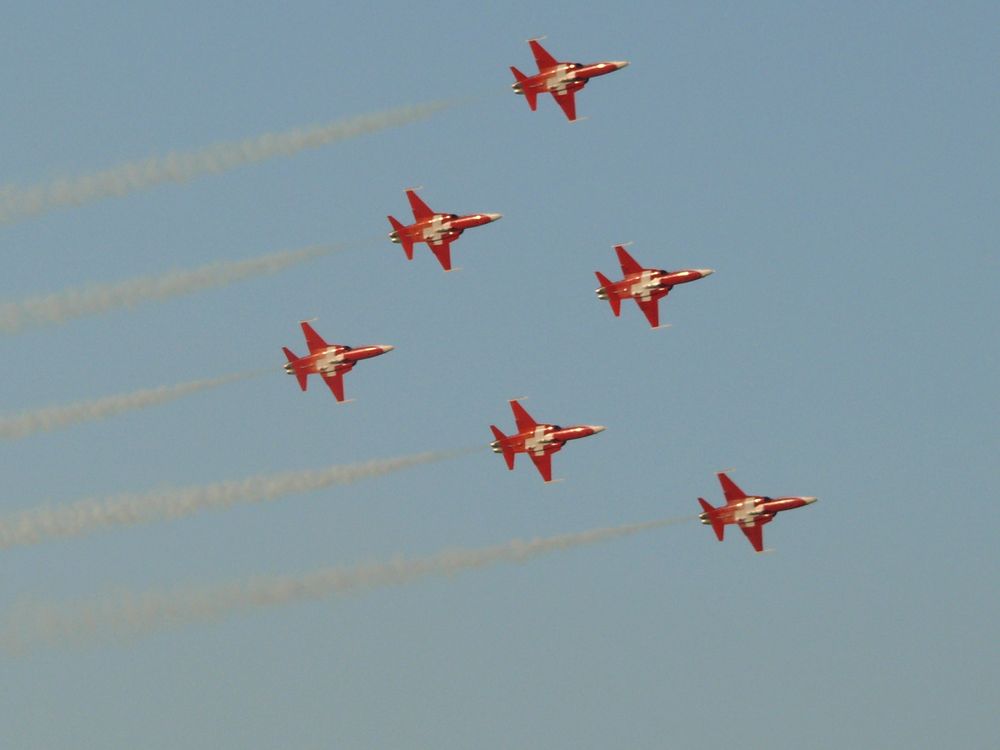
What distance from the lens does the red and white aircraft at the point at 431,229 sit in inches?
4860

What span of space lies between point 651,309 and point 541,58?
652 inches

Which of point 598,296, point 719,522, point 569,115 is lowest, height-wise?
point 719,522

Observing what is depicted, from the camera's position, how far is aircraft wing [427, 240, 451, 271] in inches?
4882

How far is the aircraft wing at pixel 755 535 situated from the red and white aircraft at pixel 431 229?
22972 mm

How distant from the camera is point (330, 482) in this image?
117438 mm

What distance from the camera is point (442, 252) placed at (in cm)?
12412

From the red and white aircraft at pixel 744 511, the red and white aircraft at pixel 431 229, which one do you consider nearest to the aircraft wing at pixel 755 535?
the red and white aircraft at pixel 744 511

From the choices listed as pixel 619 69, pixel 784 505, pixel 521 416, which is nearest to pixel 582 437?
pixel 521 416

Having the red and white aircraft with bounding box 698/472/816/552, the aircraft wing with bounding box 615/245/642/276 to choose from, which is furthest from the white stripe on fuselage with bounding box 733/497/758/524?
the aircraft wing with bounding box 615/245/642/276

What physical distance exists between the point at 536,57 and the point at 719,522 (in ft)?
94.1

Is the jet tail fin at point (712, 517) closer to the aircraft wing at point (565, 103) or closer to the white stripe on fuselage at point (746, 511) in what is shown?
the white stripe on fuselage at point (746, 511)

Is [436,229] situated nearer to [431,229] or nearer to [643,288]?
[431,229]

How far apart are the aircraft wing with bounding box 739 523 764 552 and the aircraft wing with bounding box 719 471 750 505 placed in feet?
5.92

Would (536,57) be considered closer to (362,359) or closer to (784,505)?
(362,359)
